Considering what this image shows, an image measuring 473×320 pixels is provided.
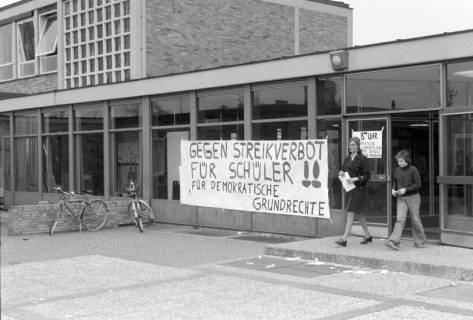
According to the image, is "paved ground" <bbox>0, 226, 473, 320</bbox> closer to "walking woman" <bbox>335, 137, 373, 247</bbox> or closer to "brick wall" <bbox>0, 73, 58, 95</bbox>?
"walking woman" <bbox>335, 137, 373, 247</bbox>

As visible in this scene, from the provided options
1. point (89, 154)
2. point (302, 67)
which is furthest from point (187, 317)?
point (89, 154)

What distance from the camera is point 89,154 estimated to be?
18.4 meters

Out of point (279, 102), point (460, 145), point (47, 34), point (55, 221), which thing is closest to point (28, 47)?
point (47, 34)

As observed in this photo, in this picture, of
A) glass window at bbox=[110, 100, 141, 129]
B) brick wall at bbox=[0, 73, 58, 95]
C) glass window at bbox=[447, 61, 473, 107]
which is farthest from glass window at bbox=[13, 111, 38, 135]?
glass window at bbox=[447, 61, 473, 107]

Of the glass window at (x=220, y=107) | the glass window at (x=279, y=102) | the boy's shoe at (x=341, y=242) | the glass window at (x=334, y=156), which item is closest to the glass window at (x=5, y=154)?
the glass window at (x=220, y=107)

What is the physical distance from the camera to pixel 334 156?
12.7 m

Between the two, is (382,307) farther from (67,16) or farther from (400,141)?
(67,16)

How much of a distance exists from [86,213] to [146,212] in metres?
1.49

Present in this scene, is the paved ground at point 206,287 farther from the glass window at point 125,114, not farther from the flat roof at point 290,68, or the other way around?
the glass window at point 125,114

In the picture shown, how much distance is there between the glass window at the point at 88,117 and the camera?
18000mm

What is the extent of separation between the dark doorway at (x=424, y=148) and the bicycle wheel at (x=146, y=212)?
6.03m

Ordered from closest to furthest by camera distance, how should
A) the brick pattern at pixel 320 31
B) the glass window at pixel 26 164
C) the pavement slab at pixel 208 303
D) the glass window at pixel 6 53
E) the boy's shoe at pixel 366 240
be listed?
the pavement slab at pixel 208 303 < the boy's shoe at pixel 366 240 < the glass window at pixel 26 164 < the brick pattern at pixel 320 31 < the glass window at pixel 6 53

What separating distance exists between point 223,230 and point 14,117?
10142mm

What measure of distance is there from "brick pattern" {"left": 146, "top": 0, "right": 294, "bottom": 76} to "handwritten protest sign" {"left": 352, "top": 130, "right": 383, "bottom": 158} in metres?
8.97
